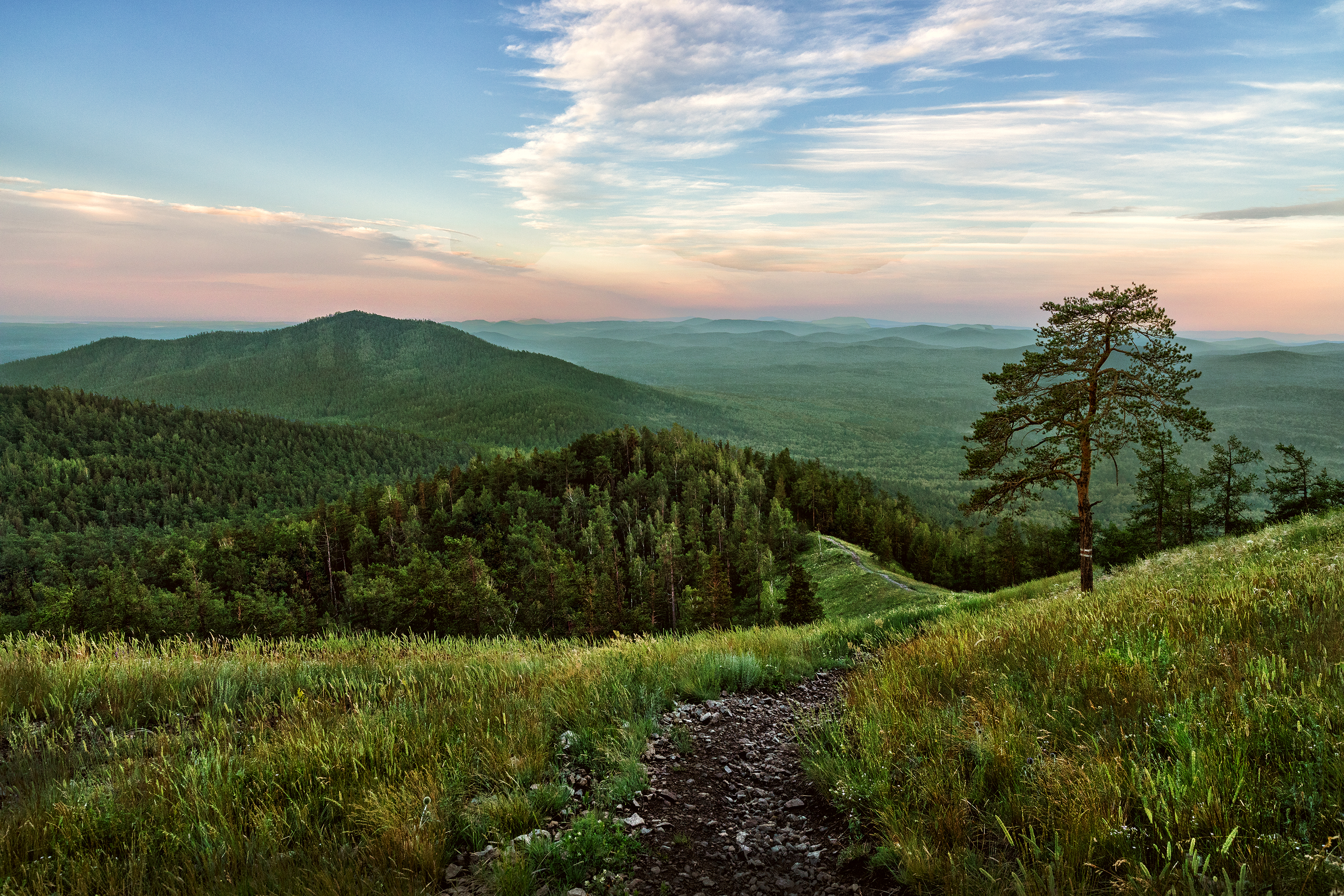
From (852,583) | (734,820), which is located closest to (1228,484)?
(852,583)

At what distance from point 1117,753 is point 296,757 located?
613 cm

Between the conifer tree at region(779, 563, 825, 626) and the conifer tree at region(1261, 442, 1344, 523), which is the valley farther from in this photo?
the conifer tree at region(1261, 442, 1344, 523)

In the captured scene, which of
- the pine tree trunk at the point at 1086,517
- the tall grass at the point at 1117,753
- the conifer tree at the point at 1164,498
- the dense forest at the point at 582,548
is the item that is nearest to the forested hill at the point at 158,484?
the dense forest at the point at 582,548

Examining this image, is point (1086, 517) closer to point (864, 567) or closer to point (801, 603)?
point (801, 603)

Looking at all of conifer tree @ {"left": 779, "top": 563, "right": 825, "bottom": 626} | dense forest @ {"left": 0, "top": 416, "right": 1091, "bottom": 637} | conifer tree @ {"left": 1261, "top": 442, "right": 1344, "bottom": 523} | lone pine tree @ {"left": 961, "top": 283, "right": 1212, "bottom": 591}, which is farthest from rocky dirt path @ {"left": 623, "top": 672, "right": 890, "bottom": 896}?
conifer tree @ {"left": 1261, "top": 442, "right": 1344, "bottom": 523}

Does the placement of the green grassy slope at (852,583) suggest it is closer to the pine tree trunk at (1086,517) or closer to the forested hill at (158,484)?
the pine tree trunk at (1086,517)

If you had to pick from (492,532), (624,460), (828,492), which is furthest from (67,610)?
(828,492)

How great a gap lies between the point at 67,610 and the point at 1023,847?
84.3m

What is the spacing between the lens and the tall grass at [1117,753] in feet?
9.74

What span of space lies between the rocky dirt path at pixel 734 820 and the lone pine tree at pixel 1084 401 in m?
12.2

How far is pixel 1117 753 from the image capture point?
3.78 metres

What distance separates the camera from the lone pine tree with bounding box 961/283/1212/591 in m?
15.4

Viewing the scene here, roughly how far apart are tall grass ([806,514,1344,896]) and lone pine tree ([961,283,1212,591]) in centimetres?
1015

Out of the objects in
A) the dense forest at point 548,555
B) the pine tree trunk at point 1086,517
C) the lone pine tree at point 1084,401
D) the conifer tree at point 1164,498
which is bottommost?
the dense forest at point 548,555
